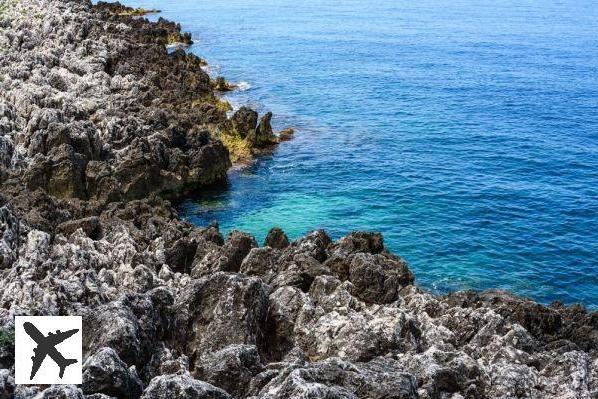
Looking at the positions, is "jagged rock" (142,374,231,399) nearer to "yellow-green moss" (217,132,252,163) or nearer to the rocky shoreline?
the rocky shoreline

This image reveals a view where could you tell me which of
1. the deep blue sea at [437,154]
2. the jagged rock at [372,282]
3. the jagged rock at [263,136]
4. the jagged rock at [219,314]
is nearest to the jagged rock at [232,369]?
the jagged rock at [219,314]

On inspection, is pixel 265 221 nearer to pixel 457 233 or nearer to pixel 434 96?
pixel 457 233

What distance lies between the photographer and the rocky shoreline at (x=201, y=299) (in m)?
22.5

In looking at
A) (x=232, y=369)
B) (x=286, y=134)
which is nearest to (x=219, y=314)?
(x=232, y=369)

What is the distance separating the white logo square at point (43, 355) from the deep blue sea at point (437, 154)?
34.9 meters

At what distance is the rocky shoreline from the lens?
2250cm

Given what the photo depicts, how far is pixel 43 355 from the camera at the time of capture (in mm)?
19250

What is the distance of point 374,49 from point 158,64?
5788 centimetres

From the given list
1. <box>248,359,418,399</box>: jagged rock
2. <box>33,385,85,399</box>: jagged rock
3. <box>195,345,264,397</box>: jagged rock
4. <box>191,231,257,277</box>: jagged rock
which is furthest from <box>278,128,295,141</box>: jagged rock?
<box>33,385,85,399</box>: jagged rock

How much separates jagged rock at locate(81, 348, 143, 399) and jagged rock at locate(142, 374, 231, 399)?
1100 mm

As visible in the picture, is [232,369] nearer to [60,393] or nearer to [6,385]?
[60,393]

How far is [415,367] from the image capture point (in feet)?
84.8

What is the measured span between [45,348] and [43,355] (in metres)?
0.20

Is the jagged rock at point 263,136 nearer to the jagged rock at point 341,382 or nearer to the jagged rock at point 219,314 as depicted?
the jagged rock at point 219,314
